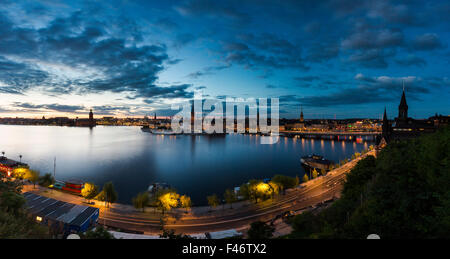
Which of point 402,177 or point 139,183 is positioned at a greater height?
point 402,177

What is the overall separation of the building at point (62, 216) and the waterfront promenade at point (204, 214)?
4.10 ft

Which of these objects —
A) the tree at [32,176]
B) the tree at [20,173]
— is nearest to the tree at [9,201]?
the tree at [32,176]

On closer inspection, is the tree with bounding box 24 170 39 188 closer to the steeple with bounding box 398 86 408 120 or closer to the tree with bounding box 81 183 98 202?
the tree with bounding box 81 183 98 202

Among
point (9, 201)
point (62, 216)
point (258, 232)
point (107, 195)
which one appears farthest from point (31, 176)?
point (258, 232)

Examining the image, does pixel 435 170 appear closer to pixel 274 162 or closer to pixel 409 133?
pixel 274 162

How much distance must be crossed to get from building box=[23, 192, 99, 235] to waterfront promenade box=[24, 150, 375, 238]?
4.10ft

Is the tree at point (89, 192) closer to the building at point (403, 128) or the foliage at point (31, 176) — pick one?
the foliage at point (31, 176)

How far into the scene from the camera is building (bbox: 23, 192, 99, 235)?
9.73 metres

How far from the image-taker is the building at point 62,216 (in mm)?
9734

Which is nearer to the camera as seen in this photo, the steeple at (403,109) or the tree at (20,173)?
the tree at (20,173)

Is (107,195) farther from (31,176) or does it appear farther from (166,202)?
(31,176)

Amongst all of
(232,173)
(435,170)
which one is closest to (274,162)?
(232,173)
